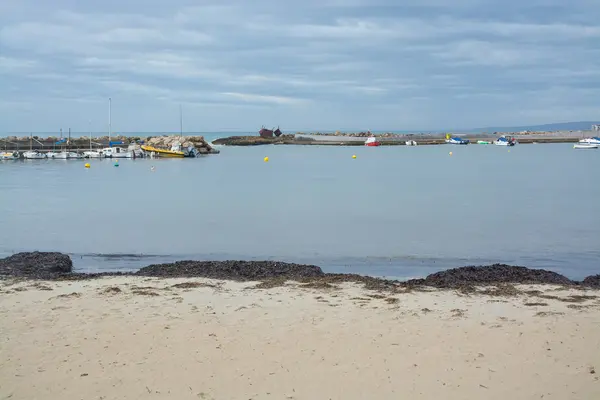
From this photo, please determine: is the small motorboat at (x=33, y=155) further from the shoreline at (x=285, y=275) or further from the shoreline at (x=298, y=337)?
the shoreline at (x=298, y=337)

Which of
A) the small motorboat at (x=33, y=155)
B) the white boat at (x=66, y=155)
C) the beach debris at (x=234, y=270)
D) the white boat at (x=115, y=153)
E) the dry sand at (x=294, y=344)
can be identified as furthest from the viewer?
the white boat at (x=115, y=153)

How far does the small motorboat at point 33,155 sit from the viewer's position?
7712 cm

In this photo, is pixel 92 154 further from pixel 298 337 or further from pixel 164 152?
pixel 298 337

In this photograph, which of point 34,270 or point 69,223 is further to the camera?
point 69,223

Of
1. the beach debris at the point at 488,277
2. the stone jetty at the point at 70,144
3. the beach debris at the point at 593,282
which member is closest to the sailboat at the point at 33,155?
the stone jetty at the point at 70,144

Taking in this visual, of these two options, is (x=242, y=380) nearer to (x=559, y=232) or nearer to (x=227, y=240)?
(x=227, y=240)

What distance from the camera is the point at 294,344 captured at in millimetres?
8305

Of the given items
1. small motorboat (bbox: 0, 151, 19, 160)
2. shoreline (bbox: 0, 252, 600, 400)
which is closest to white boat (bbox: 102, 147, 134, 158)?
small motorboat (bbox: 0, 151, 19, 160)

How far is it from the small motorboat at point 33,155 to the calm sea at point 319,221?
1229 inches

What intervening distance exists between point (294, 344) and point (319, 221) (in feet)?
54.3

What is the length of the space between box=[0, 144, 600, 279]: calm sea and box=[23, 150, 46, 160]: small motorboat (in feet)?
102

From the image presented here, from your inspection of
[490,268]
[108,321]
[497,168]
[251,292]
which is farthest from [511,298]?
[497,168]

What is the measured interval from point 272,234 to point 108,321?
12.4m

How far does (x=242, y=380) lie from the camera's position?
23.4 ft
